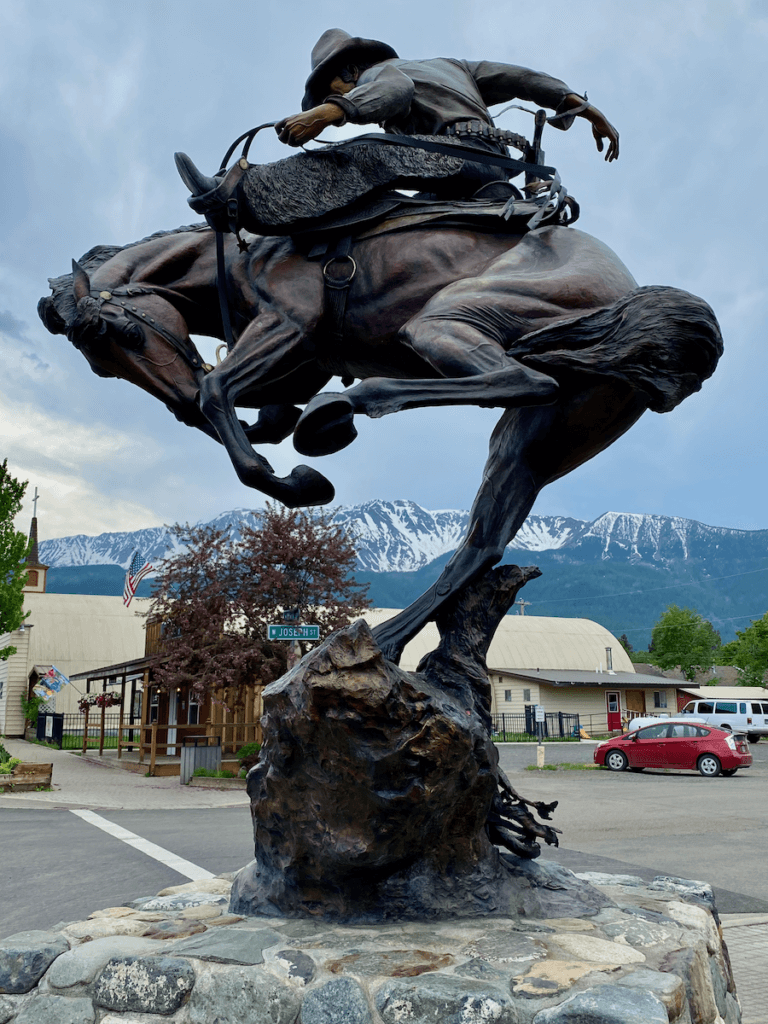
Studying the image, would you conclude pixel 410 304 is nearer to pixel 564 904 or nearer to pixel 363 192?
pixel 363 192

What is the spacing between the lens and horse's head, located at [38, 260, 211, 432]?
3904 millimetres

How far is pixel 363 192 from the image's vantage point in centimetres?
379

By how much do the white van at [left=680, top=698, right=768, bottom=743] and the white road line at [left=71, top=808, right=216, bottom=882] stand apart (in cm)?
2471

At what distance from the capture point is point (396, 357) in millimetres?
3930

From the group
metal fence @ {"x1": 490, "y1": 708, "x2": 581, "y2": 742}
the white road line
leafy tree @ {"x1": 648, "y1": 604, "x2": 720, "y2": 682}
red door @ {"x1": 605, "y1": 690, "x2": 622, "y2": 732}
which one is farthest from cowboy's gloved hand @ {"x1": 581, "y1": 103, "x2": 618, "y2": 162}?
leafy tree @ {"x1": 648, "y1": 604, "x2": 720, "y2": 682}

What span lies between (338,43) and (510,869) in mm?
3973

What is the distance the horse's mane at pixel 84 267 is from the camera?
13.4 ft

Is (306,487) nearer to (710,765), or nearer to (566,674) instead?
(710,765)

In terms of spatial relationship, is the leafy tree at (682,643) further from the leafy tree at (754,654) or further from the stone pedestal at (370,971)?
the stone pedestal at (370,971)

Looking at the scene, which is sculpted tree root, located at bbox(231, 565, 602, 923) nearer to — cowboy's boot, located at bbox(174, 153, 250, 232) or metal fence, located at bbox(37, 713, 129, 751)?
cowboy's boot, located at bbox(174, 153, 250, 232)

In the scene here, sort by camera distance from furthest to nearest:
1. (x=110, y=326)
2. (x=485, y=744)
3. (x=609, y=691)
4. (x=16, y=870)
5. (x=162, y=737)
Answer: (x=609, y=691) < (x=162, y=737) < (x=16, y=870) < (x=110, y=326) < (x=485, y=744)

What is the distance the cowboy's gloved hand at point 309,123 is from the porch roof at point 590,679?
116 feet

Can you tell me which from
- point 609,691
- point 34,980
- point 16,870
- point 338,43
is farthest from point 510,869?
point 609,691

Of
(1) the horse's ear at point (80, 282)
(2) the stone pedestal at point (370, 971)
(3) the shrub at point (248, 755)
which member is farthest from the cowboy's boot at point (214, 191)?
(3) the shrub at point (248, 755)
